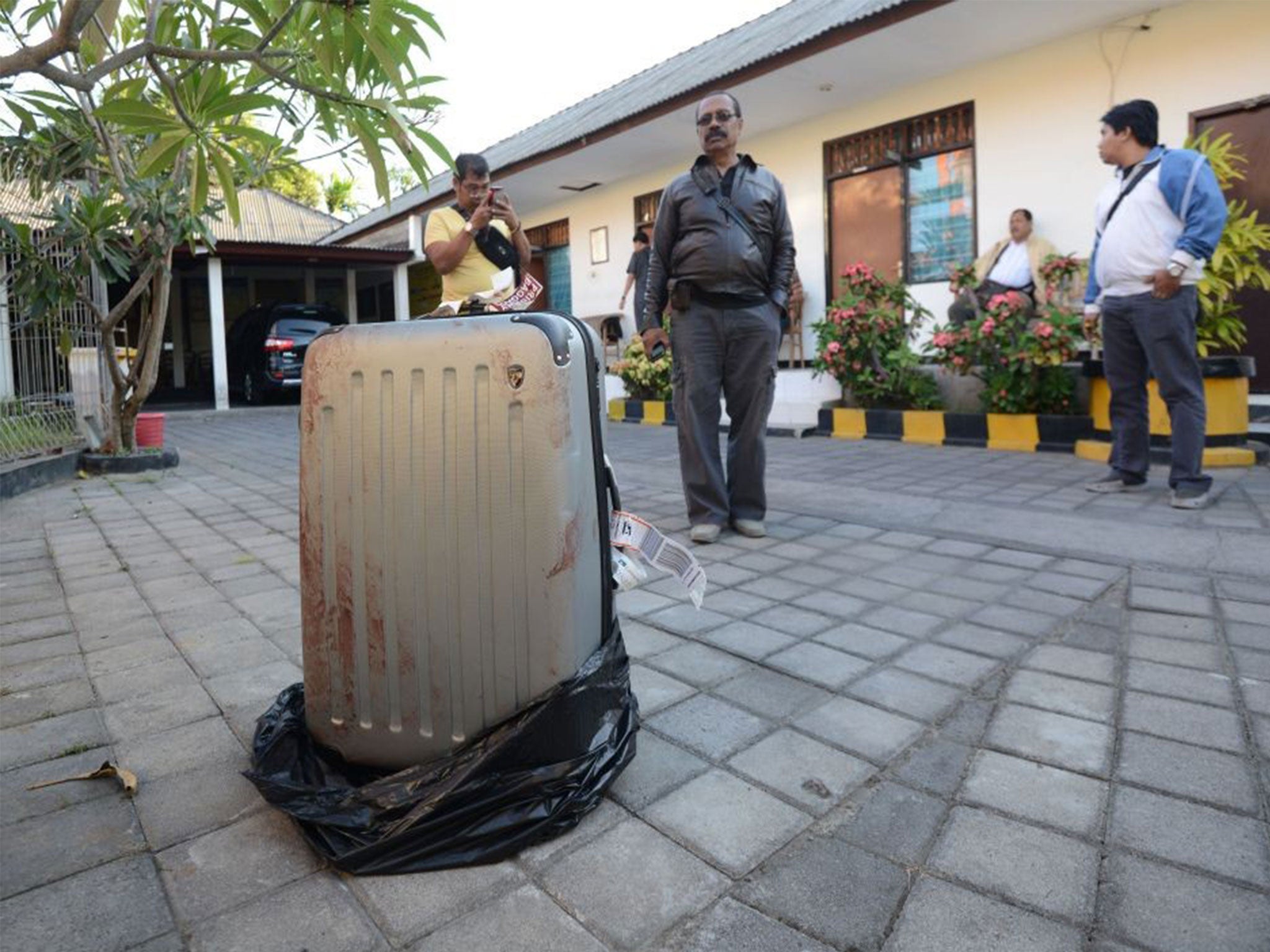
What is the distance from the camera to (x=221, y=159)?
4.56 feet

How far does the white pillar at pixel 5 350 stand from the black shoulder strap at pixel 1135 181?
7059 millimetres

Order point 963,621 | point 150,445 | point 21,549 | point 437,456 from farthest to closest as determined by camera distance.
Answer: point 150,445 < point 21,549 < point 963,621 < point 437,456

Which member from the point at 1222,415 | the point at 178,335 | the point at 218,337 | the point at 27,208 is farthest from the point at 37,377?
the point at 178,335

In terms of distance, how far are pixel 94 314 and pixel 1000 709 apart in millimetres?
7320

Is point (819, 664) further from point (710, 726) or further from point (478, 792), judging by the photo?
point (478, 792)

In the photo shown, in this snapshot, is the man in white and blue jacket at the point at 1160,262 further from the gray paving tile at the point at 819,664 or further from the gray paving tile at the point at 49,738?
the gray paving tile at the point at 49,738

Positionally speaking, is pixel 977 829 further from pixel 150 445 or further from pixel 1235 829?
pixel 150 445

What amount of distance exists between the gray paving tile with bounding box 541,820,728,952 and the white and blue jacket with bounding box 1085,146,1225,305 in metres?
3.85

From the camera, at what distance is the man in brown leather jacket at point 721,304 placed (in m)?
3.70

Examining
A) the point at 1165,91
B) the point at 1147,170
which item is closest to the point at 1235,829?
the point at 1147,170

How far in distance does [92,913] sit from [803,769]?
51.0 inches

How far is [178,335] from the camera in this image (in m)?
22.3

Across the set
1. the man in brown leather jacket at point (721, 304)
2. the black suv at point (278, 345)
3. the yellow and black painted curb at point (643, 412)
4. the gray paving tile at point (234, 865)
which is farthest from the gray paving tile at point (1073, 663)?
the black suv at point (278, 345)

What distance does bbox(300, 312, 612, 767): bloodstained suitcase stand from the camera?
1512 millimetres
